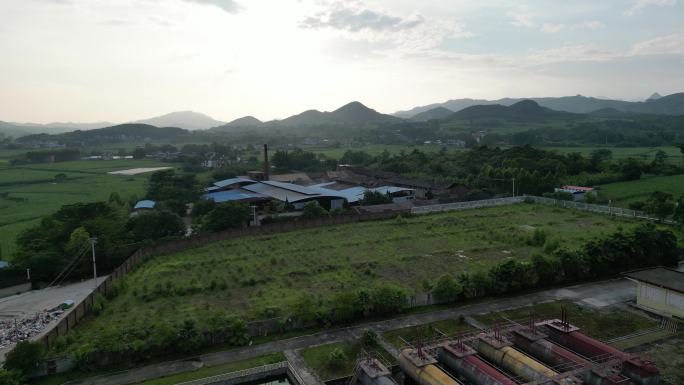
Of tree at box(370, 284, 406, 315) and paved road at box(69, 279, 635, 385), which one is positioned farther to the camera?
tree at box(370, 284, 406, 315)

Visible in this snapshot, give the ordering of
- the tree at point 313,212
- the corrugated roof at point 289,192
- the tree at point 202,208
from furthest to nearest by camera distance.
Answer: the corrugated roof at point 289,192 → the tree at point 202,208 → the tree at point 313,212

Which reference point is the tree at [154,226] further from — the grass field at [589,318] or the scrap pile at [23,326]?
the grass field at [589,318]

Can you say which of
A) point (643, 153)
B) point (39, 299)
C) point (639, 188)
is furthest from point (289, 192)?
point (643, 153)

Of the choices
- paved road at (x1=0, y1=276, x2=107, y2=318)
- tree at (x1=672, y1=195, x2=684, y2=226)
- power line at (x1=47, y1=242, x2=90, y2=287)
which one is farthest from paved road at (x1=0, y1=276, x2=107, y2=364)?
tree at (x1=672, y1=195, x2=684, y2=226)

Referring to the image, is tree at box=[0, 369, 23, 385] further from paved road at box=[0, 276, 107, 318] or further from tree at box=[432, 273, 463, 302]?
tree at box=[432, 273, 463, 302]

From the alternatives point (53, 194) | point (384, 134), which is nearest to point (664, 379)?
point (53, 194)

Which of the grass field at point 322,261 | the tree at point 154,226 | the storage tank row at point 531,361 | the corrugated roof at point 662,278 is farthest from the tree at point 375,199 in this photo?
the storage tank row at point 531,361

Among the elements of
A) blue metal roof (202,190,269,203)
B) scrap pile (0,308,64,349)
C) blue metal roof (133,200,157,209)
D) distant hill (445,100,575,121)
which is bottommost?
scrap pile (0,308,64,349)
